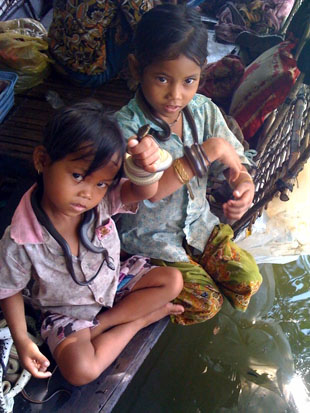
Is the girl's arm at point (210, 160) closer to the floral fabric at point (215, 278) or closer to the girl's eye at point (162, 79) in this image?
the girl's eye at point (162, 79)

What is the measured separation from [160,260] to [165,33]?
94 cm

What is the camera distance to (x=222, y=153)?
58.2 inches

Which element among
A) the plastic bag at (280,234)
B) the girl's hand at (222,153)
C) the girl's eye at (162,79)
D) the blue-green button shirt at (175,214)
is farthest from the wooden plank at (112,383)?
the plastic bag at (280,234)

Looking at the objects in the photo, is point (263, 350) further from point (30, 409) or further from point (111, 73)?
point (111, 73)

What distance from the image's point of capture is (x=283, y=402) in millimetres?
2553

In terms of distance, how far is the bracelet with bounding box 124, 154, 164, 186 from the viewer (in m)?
1.16

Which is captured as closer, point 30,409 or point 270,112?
point 30,409

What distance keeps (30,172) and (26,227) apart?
1.17 metres

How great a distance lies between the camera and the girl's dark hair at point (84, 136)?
1.10m

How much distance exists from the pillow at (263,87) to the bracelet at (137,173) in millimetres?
1334

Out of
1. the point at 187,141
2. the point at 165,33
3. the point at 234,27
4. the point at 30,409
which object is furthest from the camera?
the point at 234,27

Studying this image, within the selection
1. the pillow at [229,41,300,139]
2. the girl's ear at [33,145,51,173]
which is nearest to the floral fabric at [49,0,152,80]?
the pillow at [229,41,300,139]

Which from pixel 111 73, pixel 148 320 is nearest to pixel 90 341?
pixel 148 320

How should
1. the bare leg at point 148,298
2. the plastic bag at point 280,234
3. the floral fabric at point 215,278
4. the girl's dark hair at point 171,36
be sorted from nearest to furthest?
1. the girl's dark hair at point 171,36
2. the bare leg at point 148,298
3. the floral fabric at point 215,278
4. the plastic bag at point 280,234
